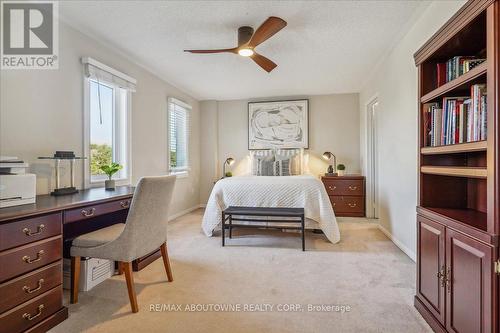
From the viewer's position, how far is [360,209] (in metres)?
4.94

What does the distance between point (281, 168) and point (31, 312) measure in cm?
400

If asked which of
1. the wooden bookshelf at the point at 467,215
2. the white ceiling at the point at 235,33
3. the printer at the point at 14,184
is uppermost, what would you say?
the white ceiling at the point at 235,33

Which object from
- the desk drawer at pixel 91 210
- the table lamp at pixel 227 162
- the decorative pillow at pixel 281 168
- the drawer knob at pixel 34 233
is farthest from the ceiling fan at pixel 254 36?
the table lamp at pixel 227 162

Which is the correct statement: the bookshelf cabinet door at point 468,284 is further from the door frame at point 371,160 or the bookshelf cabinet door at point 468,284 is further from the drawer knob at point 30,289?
the door frame at point 371,160

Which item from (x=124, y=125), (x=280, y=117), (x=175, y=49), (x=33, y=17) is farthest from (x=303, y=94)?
(x=33, y=17)

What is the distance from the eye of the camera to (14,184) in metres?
1.66

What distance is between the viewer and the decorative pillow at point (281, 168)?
16.3 feet

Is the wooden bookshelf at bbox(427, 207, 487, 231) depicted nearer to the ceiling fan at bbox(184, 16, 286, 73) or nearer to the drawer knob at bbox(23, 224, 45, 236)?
the ceiling fan at bbox(184, 16, 286, 73)

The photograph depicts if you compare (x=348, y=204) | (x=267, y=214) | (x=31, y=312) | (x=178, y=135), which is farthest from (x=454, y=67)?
(x=178, y=135)

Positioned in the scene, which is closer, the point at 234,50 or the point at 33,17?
the point at 33,17

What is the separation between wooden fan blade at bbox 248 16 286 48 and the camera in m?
2.29

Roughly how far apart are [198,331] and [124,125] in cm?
281

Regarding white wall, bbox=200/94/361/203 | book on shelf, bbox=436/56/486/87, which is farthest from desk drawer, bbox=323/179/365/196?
book on shelf, bbox=436/56/486/87

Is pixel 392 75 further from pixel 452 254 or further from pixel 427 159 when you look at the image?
pixel 452 254
